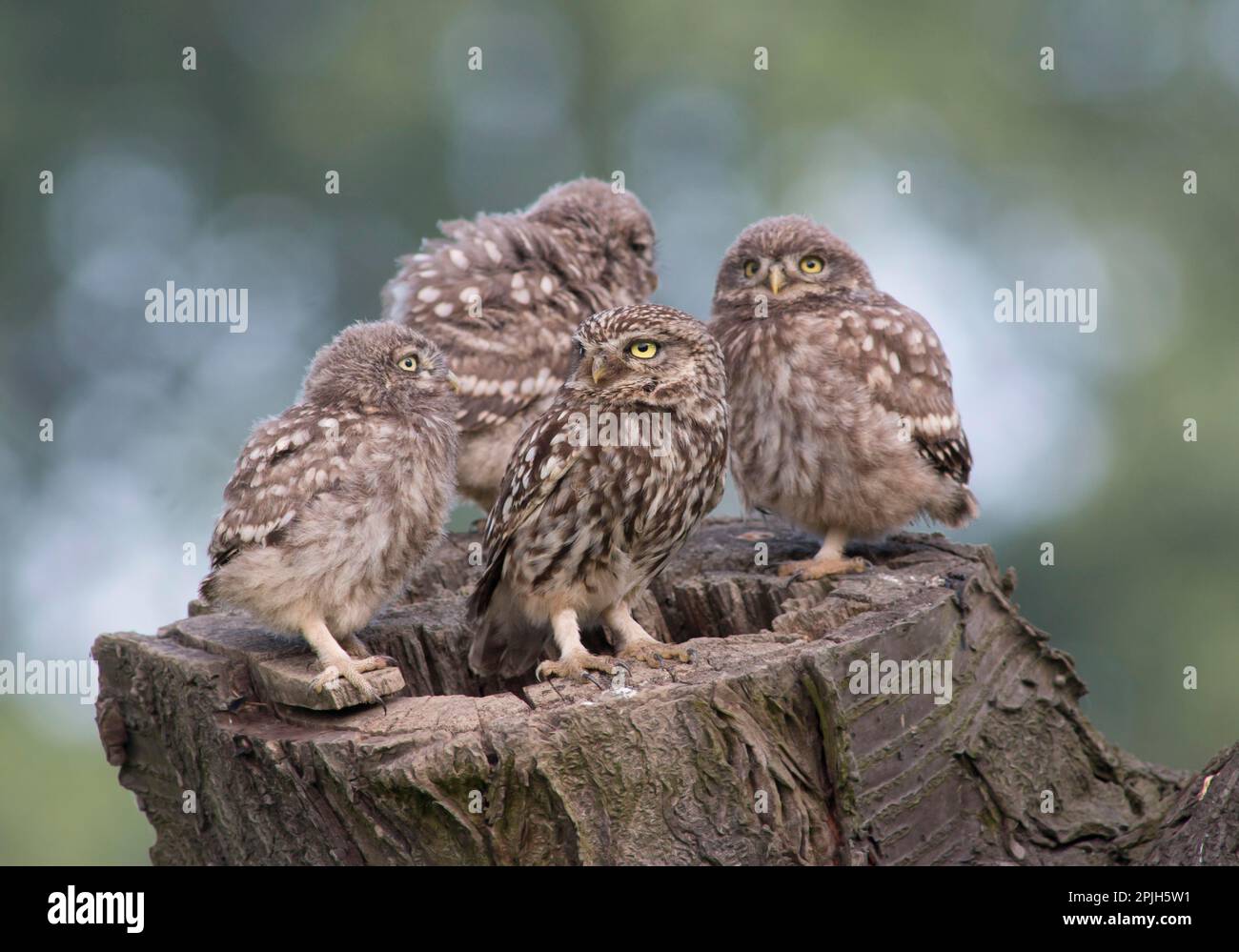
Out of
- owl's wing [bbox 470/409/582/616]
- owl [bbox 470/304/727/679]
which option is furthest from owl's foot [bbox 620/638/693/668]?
owl's wing [bbox 470/409/582/616]

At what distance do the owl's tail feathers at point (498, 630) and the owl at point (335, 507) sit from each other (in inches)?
8.1

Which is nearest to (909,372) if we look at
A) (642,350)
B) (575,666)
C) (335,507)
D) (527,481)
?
(642,350)

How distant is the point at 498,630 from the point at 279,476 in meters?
0.77

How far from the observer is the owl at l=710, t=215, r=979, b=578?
464 centimetres

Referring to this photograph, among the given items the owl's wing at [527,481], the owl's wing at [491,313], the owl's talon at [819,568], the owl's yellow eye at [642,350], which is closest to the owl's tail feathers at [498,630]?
the owl's wing at [527,481]

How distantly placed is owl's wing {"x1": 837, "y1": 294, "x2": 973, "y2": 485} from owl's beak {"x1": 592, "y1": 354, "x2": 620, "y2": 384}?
108 cm

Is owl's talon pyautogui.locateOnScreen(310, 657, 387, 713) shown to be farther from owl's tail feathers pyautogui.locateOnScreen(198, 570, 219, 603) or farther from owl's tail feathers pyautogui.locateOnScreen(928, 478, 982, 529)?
owl's tail feathers pyautogui.locateOnScreen(928, 478, 982, 529)

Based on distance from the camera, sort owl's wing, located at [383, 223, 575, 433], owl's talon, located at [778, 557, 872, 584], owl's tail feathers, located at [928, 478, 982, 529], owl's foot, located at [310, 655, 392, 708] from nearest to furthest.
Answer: owl's foot, located at [310, 655, 392, 708] → owl's talon, located at [778, 557, 872, 584] → owl's tail feathers, located at [928, 478, 982, 529] → owl's wing, located at [383, 223, 575, 433]

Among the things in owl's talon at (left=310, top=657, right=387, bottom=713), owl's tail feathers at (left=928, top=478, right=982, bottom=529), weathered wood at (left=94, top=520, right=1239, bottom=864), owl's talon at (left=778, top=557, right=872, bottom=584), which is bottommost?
weathered wood at (left=94, top=520, right=1239, bottom=864)

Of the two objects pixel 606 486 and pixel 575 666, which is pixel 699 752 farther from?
pixel 606 486

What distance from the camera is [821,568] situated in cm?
438

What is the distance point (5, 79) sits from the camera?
390 inches

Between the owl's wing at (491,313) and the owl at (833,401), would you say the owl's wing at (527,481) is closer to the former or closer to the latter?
the owl at (833,401)
